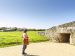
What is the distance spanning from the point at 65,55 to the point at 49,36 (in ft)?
38.1

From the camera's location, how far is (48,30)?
24.7 m

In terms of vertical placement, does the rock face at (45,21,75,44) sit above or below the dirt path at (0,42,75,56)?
above

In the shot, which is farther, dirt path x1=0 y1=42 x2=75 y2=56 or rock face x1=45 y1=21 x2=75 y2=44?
rock face x1=45 y1=21 x2=75 y2=44

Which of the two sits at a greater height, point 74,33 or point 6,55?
point 74,33

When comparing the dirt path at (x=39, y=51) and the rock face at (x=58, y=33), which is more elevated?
the rock face at (x=58, y=33)

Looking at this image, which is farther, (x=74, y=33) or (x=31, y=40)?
(x=31, y=40)

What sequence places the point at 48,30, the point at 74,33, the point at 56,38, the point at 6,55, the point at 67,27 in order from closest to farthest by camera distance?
the point at 6,55, the point at 74,33, the point at 67,27, the point at 56,38, the point at 48,30

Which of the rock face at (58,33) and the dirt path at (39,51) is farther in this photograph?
the rock face at (58,33)

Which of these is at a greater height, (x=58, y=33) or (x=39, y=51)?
(x=58, y=33)

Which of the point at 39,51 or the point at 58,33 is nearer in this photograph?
the point at 39,51

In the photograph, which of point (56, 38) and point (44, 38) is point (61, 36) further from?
point (44, 38)

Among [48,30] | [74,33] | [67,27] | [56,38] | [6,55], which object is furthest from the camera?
[48,30]

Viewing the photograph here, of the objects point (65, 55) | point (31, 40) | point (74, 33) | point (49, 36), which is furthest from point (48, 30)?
point (65, 55)

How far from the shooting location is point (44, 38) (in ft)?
81.6
